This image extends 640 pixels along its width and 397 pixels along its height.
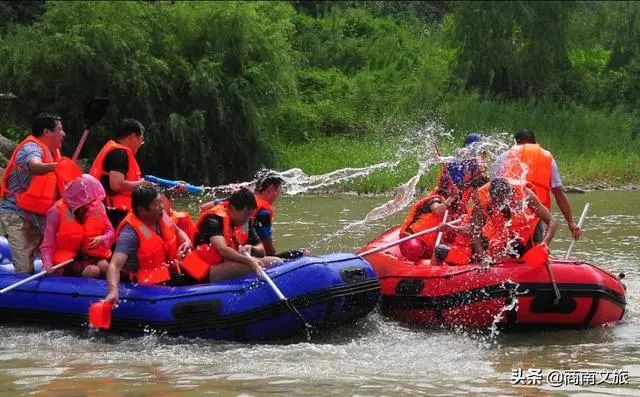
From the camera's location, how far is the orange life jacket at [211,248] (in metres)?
7.35

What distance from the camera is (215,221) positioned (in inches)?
288

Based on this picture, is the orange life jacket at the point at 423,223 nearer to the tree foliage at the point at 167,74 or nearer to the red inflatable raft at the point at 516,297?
the red inflatable raft at the point at 516,297

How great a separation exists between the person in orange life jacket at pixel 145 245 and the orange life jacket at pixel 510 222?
2.05 m

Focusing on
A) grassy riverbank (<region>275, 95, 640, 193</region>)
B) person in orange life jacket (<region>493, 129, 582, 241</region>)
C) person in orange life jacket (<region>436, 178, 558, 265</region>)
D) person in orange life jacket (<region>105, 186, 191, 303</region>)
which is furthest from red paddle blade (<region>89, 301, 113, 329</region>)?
grassy riverbank (<region>275, 95, 640, 193</region>)

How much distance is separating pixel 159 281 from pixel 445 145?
39.1 feet

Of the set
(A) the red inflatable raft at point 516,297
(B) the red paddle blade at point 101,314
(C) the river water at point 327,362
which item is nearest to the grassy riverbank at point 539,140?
(A) the red inflatable raft at point 516,297

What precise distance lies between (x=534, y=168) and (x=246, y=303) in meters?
2.32

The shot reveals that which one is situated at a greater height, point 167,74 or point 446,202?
point 167,74

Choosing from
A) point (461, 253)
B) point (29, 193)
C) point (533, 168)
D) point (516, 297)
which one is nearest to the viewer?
point (516, 297)

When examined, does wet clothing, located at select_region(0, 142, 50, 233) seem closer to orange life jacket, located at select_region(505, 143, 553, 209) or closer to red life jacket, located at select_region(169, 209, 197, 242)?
red life jacket, located at select_region(169, 209, 197, 242)

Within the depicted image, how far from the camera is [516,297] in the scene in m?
7.53

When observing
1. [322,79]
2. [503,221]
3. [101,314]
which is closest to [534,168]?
[503,221]

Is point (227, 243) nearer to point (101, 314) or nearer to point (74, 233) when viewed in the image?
point (101, 314)

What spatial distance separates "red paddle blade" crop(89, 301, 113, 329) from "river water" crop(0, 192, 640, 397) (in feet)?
0.50
